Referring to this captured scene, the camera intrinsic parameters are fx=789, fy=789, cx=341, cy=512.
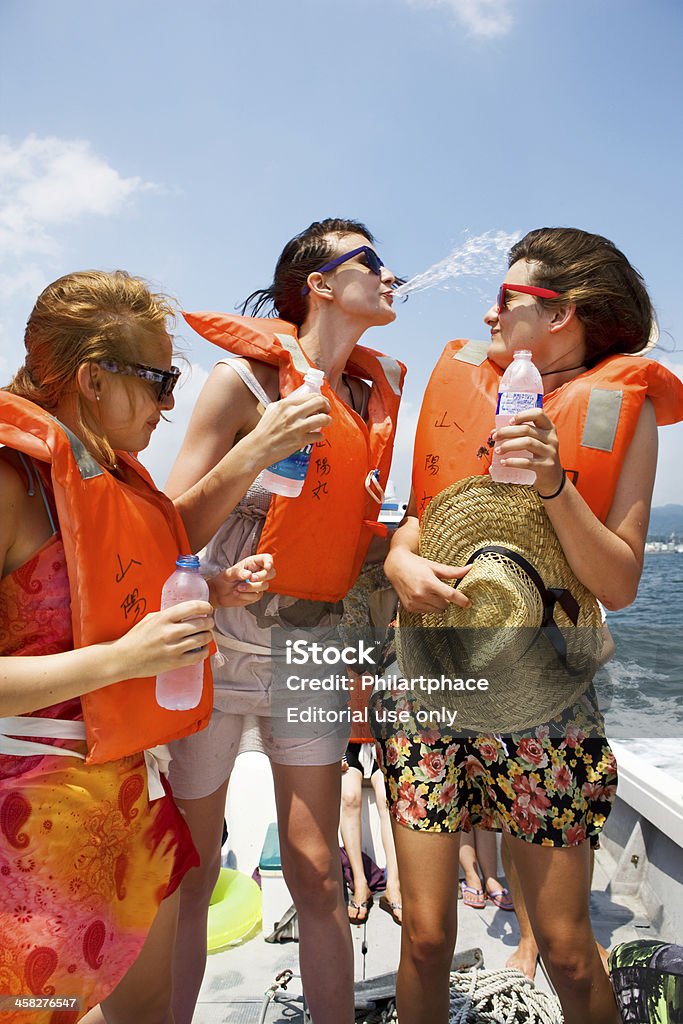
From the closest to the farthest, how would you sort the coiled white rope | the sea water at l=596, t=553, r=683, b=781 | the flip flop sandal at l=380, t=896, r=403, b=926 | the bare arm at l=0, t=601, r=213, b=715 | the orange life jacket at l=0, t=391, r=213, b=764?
the bare arm at l=0, t=601, r=213, b=715 → the orange life jacket at l=0, t=391, r=213, b=764 → the coiled white rope → the sea water at l=596, t=553, r=683, b=781 → the flip flop sandal at l=380, t=896, r=403, b=926

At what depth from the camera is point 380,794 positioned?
4.88 metres

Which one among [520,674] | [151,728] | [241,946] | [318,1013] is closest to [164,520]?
[151,728]

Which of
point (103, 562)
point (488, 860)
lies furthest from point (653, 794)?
point (103, 562)

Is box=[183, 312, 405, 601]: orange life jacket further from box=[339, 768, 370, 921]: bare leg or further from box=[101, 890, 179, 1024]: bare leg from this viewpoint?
box=[339, 768, 370, 921]: bare leg

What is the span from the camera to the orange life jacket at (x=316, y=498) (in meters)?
2.47

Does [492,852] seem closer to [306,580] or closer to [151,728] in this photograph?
[306,580]

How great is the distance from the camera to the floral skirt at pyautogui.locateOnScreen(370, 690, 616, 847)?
204cm

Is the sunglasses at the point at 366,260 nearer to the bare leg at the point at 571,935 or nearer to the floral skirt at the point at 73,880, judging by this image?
the floral skirt at the point at 73,880

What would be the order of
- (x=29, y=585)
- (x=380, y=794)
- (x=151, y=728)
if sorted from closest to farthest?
1. (x=29, y=585)
2. (x=151, y=728)
3. (x=380, y=794)

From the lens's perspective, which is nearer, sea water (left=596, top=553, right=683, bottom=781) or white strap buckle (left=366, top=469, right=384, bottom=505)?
white strap buckle (left=366, top=469, right=384, bottom=505)

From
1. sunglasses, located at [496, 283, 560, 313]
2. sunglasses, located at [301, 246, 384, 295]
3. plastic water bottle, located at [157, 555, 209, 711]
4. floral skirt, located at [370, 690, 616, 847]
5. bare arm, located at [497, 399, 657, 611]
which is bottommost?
floral skirt, located at [370, 690, 616, 847]

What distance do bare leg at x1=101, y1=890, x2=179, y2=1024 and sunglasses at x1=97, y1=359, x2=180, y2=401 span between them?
1.20 m

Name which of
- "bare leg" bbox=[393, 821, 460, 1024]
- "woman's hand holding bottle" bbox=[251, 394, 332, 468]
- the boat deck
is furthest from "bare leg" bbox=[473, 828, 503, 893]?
"woman's hand holding bottle" bbox=[251, 394, 332, 468]

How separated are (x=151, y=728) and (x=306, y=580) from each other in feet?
2.69
